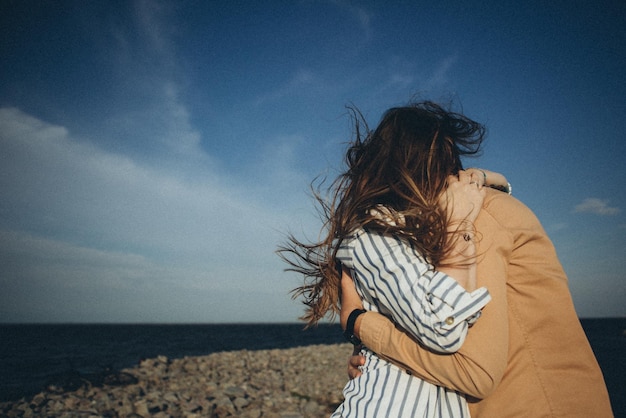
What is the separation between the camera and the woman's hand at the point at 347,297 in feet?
5.12

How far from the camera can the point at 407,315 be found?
114 centimetres

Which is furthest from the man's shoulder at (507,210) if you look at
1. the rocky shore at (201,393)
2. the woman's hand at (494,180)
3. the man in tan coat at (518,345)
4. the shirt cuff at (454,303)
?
the rocky shore at (201,393)

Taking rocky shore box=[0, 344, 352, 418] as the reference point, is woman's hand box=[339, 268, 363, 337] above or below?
above

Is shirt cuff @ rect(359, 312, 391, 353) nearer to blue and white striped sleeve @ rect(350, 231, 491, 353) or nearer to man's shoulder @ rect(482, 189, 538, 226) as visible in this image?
blue and white striped sleeve @ rect(350, 231, 491, 353)

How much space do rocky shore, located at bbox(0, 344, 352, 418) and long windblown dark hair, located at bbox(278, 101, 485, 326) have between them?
6.10 metres

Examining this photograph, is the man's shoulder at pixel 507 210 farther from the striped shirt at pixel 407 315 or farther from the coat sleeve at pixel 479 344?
the striped shirt at pixel 407 315

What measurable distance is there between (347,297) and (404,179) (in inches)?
25.6

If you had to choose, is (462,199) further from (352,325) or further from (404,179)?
(352,325)

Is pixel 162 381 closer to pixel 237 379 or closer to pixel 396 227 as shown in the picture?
pixel 237 379

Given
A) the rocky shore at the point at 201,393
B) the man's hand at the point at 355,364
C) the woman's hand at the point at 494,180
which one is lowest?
the rocky shore at the point at 201,393

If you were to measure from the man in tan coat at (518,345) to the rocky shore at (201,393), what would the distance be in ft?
20.1

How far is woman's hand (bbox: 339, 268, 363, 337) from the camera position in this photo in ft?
5.12

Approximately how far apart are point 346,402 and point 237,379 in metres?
9.16

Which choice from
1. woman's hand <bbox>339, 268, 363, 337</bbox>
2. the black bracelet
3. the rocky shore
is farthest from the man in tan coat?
the rocky shore
